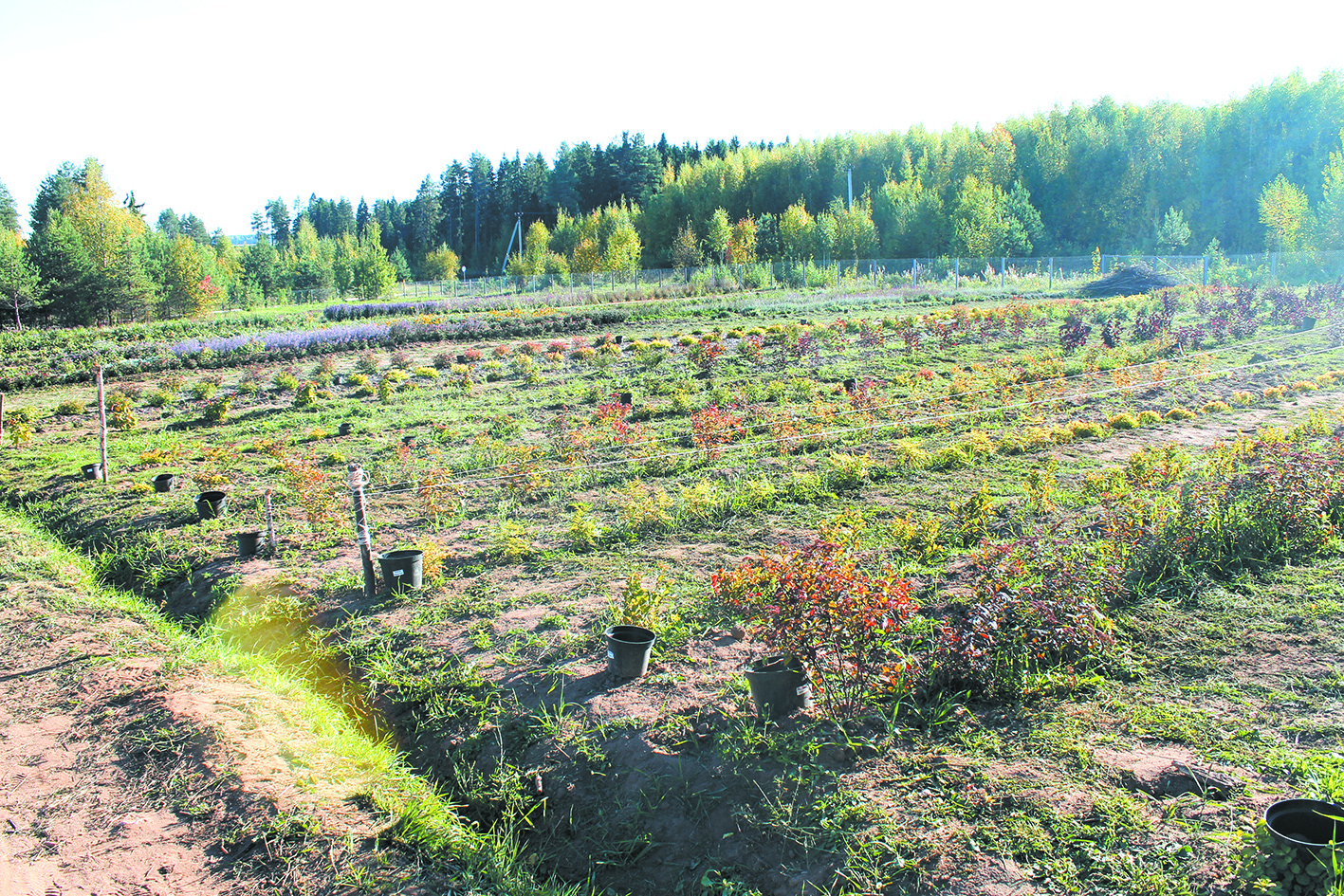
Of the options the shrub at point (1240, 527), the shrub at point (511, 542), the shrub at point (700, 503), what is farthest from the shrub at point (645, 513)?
the shrub at point (1240, 527)

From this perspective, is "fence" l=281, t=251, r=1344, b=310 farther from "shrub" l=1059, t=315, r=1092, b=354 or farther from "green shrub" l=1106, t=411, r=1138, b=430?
"green shrub" l=1106, t=411, r=1138, b=430

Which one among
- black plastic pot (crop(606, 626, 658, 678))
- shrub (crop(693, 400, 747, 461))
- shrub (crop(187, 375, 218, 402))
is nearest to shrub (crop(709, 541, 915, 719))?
black plastic pot (crop(606, 626, 658, 678))

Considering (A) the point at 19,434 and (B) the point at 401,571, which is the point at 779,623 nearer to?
(B) the point at 401,571

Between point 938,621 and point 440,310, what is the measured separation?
99.9 ft

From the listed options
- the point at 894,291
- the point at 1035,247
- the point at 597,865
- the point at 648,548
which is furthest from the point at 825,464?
the point at 1035,247

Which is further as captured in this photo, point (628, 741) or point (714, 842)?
point (628, 741)

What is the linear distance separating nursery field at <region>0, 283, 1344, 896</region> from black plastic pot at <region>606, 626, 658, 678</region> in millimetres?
120

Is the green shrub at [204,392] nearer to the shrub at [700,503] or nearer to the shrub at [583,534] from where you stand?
the shrub at [583,534]

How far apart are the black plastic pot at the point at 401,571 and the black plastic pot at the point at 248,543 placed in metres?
1.69

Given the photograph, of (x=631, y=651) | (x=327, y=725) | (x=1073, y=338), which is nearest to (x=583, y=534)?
(x=631, y=651)

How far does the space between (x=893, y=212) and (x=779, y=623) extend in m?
49.7

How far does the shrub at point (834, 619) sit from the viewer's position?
4008 mm

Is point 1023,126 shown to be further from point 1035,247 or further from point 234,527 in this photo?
point 234,527

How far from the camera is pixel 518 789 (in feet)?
13.4
